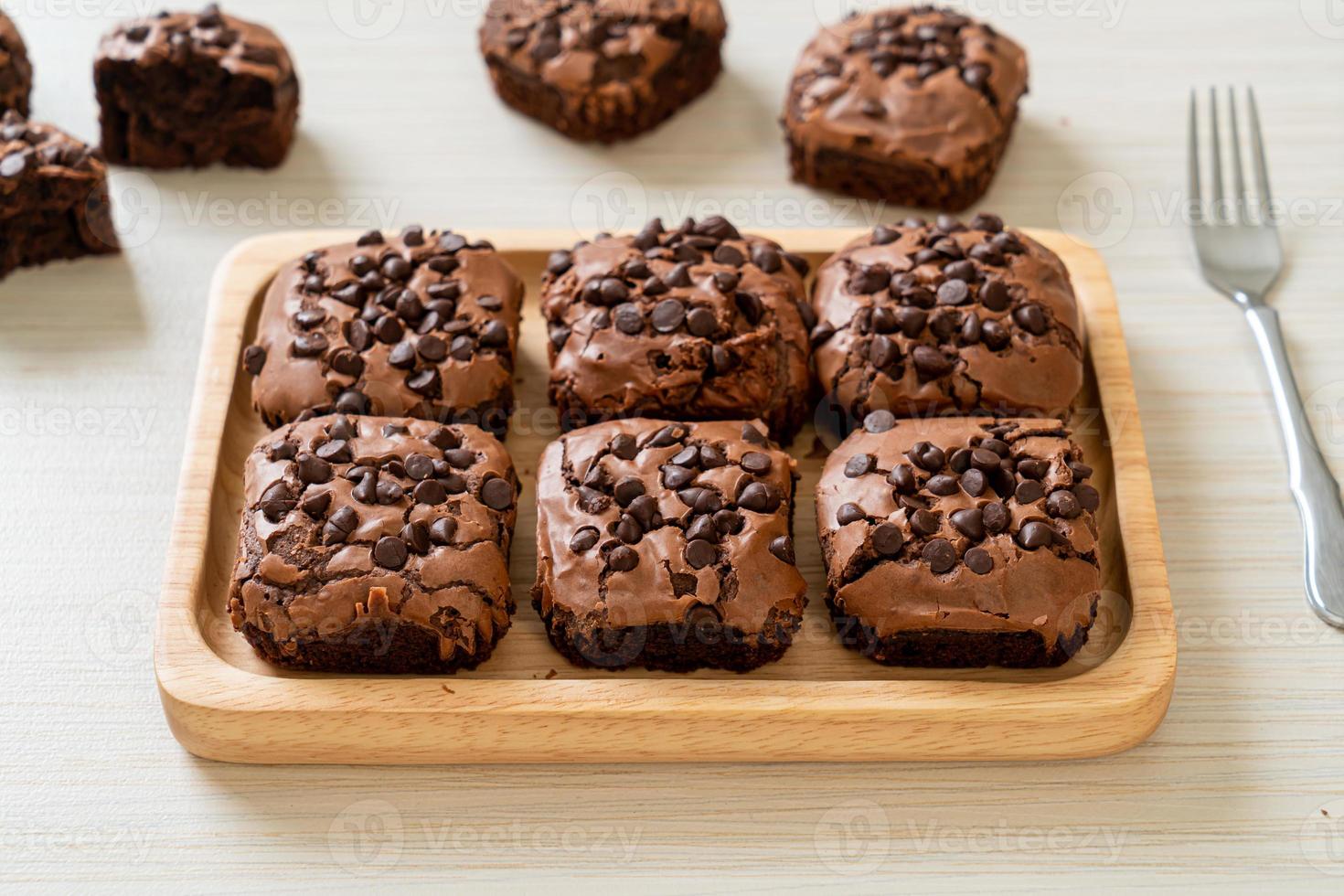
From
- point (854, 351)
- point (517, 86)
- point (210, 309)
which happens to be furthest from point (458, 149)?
point (854, 351)

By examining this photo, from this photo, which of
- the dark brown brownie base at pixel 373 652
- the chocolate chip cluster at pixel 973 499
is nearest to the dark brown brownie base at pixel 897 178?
the chocolate chip cluster at pixel 973 499

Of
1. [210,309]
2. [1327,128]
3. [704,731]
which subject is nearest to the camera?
[704,731]

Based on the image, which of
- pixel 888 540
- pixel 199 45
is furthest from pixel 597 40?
pixel 888 540

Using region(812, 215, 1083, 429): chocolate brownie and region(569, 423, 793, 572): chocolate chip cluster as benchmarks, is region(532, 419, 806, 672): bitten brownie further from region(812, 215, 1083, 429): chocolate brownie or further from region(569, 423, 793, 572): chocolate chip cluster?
region(812, 215, 1083, 429): chocolate brownie

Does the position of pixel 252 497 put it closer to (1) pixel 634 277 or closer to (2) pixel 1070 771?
(1) pixel 634 277

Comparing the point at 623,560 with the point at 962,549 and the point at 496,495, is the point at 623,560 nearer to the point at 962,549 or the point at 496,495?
the point at 496,495

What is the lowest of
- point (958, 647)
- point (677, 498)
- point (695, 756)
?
point (695, 756)
